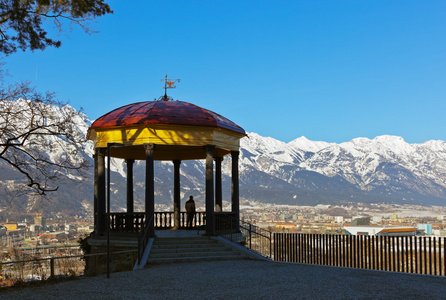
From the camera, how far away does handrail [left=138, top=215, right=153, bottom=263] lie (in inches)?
704

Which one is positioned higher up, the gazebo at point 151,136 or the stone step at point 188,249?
the gazebo at point 151,136

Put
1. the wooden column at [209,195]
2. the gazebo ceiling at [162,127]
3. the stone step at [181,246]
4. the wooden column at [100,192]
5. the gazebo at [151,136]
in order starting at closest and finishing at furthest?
the stone step at [181,246]
the gazebo at [151,136]
the gazebo ceiling at [162,127]
the wooden column at [209,195]
the wooden column at [100,192]

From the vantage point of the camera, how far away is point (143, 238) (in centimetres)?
1875

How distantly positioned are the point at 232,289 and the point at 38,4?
10.00m

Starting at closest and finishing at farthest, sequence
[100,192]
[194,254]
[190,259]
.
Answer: [190,259]
[194,254]
[100,192]

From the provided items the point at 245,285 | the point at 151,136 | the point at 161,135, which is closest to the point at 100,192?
the point at 151,136

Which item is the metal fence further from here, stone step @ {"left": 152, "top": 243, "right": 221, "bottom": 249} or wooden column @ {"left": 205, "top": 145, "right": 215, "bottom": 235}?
wooden column @ {"left": 205, "top": 145, "right": 215, "bottom": 235}

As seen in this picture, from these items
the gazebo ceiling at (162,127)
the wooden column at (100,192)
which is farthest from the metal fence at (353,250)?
the wooden column at (100,192)

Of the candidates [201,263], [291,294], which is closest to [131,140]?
[201,263]

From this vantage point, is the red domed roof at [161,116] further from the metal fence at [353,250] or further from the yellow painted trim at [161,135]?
the metal fence at [353,250]

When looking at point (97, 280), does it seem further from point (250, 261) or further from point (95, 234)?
point (95, 234)

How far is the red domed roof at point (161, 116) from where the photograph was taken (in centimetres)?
2117

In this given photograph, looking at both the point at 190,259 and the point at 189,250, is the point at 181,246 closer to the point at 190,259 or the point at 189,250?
the point at 189,250

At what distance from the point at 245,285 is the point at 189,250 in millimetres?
6544
